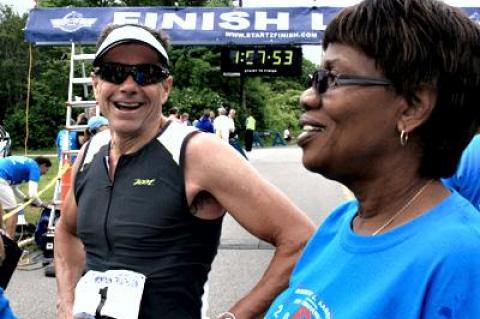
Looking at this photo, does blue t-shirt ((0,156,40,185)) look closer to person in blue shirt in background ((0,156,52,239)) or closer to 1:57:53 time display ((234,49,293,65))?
person in blue shirt in background ((0,156,52,239))

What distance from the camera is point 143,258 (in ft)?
7.40

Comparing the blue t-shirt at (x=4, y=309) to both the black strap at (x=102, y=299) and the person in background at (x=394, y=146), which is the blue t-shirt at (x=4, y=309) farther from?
the person in background at (x=394, y=146)

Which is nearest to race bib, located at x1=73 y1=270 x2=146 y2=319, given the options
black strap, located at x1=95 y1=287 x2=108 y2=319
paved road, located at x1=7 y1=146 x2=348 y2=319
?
black strap, located at x1=95 y1=287 x2=108 y2=319

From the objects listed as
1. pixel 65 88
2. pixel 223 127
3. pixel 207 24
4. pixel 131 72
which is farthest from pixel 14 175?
pixel 65 88

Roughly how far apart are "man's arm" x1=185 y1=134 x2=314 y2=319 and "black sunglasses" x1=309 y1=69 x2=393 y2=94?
794mm

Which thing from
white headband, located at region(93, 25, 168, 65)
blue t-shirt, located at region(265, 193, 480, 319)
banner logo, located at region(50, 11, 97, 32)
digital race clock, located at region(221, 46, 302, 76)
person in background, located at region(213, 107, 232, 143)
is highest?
white headband, located at region(93, 25, 168, 65)

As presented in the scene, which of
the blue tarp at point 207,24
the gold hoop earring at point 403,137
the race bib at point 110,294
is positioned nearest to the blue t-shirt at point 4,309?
the race bib at point 110,294

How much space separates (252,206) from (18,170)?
7145 mm

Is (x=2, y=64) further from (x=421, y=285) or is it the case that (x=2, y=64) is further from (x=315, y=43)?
(x=421, y=285)

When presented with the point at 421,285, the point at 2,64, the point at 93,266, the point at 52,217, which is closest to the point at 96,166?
the point at 93,266

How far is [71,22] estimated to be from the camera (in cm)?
1038

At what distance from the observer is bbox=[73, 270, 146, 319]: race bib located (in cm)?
221

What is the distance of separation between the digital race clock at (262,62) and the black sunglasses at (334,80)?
14.3 meters

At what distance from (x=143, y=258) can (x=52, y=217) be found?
6.01 m
